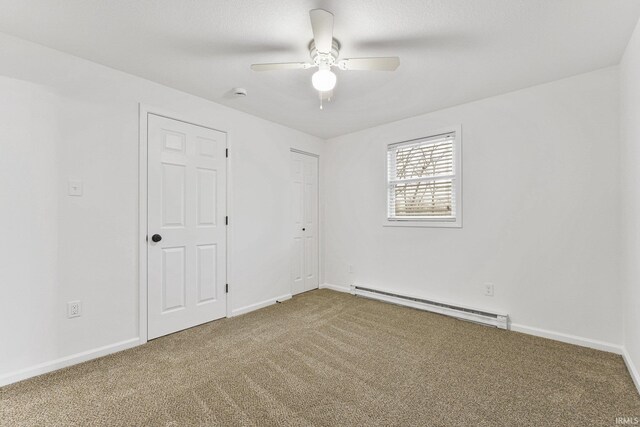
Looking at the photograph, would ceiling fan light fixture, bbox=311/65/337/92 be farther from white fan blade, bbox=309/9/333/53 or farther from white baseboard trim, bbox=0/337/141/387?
white baseboard trim, bbox=0/337/141/387

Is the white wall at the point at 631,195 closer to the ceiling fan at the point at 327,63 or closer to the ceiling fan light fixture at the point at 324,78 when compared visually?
the ceiling fan at the point at 327,63

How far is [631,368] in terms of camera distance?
1.97 meters

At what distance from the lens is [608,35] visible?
192 cm

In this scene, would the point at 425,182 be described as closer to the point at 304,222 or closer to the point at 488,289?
the point at 488,289

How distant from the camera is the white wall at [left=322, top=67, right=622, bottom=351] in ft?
7.75

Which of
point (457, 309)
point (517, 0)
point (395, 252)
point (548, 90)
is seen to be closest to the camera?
point (517, 0)

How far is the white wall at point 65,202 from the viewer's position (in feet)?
6.30

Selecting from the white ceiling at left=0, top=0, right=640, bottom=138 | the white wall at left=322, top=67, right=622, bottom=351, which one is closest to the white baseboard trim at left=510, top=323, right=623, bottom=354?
the white wall at left=322, top=67, right=622, bottom=351

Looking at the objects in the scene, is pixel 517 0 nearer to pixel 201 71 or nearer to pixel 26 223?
pixel 201 71

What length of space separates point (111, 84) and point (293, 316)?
280 centimetres

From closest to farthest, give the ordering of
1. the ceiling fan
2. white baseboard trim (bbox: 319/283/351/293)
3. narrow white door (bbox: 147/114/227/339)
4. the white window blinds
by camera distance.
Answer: the ceiling fan → narrow white door (bbox: 147/114/227/339) → the white window blinds → white baseboard trim (bbox: 319/283/351/293)

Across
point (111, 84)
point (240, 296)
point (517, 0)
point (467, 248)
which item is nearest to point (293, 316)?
point (240, 296)

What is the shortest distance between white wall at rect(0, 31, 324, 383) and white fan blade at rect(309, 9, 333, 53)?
5.72 feet

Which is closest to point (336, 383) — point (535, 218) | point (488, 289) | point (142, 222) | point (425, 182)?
point (488, 289)
